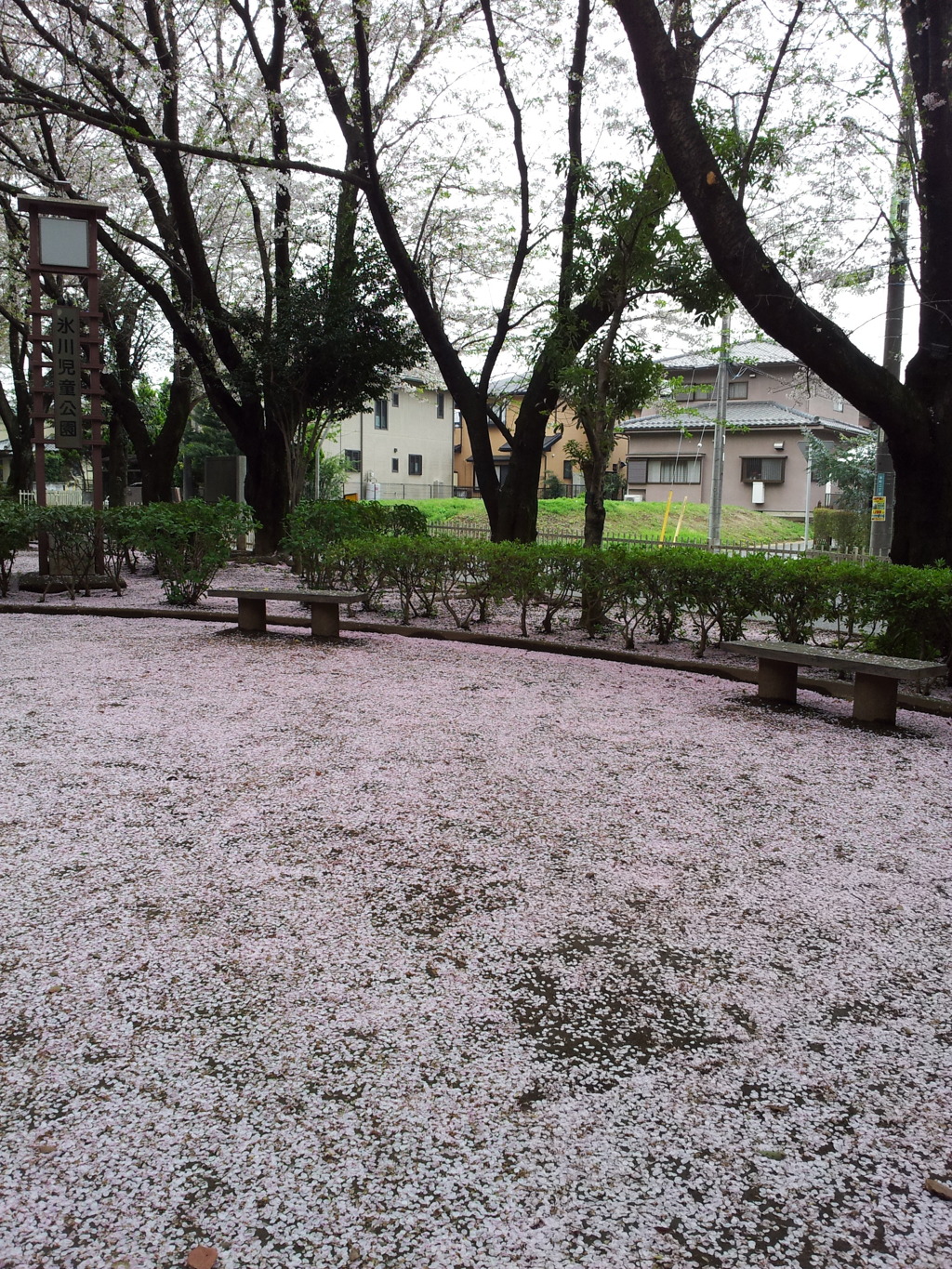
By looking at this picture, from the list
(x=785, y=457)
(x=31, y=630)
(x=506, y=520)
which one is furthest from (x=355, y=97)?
(x=785, y=457)

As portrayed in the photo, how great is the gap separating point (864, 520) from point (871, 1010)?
25.3 meters

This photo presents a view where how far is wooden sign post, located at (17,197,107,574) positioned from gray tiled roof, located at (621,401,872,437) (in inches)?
845

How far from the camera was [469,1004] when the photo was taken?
2.33 metres

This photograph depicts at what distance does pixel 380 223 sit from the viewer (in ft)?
36.0

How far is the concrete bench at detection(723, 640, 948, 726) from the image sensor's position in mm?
5113

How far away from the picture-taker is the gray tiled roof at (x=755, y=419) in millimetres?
29516

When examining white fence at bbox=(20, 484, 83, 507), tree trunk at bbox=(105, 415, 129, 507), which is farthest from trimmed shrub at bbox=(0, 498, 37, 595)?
white fence at bbox=(20, 484, 83, 507)

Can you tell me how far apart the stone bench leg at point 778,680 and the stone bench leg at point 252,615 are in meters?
4.30

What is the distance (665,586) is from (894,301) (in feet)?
20.6

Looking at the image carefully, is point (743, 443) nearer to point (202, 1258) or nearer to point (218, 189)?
point (218, 189)

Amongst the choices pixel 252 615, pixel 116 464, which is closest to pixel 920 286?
pixel 252 615

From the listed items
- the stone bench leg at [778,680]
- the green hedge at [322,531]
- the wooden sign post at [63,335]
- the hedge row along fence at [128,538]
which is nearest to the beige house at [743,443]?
the green hedge at [322,531]

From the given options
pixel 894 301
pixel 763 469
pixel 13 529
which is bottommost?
pixel 13 529

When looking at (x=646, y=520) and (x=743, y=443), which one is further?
(x=743, y=443)
